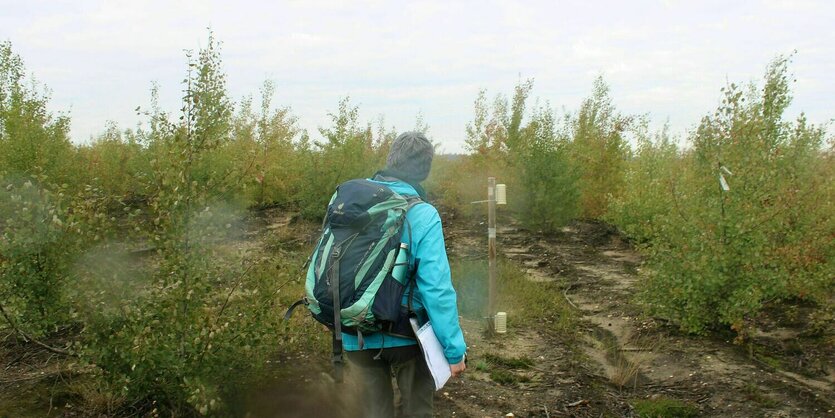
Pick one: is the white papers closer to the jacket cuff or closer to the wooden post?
the jacket cuff

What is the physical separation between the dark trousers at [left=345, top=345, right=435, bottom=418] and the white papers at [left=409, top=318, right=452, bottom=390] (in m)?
0.15

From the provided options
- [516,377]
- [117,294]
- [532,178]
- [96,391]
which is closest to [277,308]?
[117,294]

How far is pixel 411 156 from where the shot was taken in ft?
10.6

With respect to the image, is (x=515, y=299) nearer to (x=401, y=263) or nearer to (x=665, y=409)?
(x=665, y=409)

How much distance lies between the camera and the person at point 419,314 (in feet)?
9.78

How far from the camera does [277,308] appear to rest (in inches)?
174

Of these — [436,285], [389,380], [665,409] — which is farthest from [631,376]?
[436,285]

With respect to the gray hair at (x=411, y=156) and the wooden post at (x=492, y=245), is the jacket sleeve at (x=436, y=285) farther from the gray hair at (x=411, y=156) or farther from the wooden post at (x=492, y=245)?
the wooden post at (x=492, y=245)

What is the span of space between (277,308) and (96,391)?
1.37 meters

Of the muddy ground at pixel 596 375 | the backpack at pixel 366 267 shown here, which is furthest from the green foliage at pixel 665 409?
the backpack at pixel 366 267

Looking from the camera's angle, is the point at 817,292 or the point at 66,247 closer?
the point at 66,247

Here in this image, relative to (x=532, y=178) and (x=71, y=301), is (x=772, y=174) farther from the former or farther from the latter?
(x=532, y=178)

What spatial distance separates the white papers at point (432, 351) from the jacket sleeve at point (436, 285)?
0.03m

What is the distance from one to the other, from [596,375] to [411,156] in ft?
12.0
